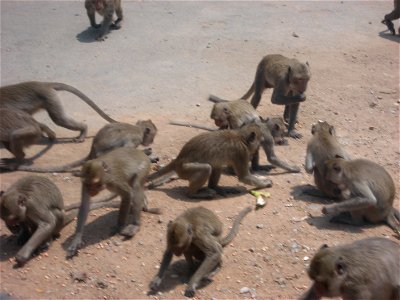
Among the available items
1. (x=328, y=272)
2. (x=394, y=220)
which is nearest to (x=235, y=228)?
(x=394, y=220)

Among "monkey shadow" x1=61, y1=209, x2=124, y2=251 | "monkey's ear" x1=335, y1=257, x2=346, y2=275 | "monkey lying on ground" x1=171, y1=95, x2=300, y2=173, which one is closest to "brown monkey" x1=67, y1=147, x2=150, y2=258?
"monkey shadow" x1=61, y1=209, x2=124, y2=251

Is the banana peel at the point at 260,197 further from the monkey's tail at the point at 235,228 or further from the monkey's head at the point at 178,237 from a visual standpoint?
the monkey's head at the point at 178,237

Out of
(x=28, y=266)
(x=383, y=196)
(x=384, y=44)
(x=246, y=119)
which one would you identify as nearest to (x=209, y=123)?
(x=246, y=119)

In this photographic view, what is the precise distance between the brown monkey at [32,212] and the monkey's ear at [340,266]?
3.68 metres

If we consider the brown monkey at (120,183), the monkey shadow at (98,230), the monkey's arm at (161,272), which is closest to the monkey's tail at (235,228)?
the monkey's arm at (161,272)

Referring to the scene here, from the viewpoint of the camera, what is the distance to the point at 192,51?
15.5m

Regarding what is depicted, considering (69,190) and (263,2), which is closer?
(69,190)

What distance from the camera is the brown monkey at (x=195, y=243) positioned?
6762 millimetres

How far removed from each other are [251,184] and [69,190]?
8.84 ft

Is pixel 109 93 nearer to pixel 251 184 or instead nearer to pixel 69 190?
pixel 69 190

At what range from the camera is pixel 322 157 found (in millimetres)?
8930

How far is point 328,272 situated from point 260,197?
3187 millimetres

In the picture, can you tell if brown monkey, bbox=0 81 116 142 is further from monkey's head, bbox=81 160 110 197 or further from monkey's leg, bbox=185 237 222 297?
monkey's leg, bbox=185 237 222 297

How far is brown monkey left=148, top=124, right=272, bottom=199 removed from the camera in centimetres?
884
